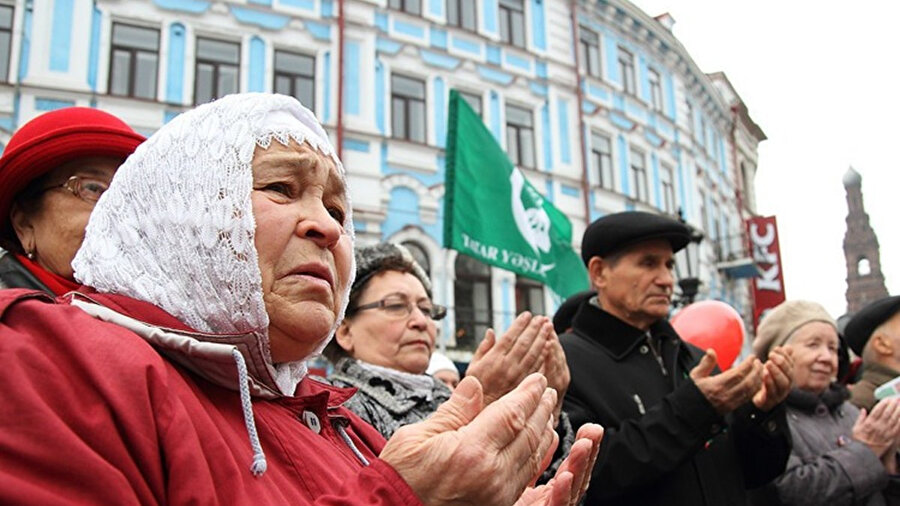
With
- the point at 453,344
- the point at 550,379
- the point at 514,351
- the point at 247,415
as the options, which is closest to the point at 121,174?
the point at 247,415

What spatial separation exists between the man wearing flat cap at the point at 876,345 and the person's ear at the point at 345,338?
3052 mm

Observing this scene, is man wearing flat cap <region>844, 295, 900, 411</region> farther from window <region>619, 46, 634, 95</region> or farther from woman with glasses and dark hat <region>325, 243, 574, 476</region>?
window <region>619, 46, 634, 95</region>

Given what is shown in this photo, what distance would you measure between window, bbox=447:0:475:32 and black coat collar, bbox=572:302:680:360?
11848 millimetres

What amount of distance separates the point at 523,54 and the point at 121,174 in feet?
46.4

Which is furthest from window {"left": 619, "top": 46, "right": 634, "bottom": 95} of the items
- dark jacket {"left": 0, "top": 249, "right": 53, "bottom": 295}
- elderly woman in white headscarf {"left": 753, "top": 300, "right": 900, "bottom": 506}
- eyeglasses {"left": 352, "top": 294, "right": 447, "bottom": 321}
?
dark jacket {"left": 0, "top": 249, "right": 53, "bottom": 295}

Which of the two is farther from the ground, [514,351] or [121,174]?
[121,174]

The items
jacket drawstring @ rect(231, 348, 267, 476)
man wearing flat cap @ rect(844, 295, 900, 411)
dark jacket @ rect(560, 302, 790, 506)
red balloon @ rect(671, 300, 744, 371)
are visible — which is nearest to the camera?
jacket drawstring @ rect(231, 348, 267, 476)

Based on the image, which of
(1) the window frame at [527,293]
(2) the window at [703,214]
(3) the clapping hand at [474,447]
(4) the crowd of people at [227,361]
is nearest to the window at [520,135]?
(1) the window frame at [527,293]

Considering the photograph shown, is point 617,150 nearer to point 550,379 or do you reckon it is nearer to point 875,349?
point 875,349

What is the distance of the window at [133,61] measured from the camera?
36.8 feet

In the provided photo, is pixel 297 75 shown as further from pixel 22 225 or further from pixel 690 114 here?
pixel 690 114

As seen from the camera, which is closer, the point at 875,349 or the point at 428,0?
the point at 875,349

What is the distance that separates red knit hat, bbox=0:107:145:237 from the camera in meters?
2.04

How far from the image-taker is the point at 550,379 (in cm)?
223
